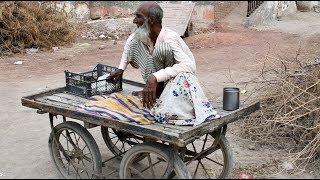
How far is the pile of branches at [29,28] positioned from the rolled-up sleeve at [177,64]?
685 centimetres

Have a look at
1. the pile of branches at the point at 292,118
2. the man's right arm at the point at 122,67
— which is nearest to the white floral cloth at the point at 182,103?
the man's right arm at the point at 122,67

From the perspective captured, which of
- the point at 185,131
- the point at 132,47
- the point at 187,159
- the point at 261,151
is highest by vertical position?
the point at 132,47

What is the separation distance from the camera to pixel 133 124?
3.00 metres

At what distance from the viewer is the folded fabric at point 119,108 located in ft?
10.4

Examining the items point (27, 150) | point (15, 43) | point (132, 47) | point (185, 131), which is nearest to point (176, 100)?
point (185, 131)

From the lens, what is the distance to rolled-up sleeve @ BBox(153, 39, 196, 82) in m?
3.18

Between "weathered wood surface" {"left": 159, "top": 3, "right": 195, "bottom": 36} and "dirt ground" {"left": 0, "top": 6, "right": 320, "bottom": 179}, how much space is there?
0.38 metres

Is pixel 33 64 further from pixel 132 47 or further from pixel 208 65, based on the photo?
pixel 132 47

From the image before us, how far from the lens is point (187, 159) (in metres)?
3.57

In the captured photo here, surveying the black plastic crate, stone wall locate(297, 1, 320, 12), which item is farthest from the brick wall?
the black plastic crate

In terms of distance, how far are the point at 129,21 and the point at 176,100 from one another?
8.73 m

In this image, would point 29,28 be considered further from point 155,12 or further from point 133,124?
point 133,124

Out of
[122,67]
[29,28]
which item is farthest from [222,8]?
[122,67]

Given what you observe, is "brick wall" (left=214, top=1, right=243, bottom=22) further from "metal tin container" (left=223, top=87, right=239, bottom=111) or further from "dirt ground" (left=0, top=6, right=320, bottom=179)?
"metal tin container" (left=223, top=87, right=239, bottom=111)
